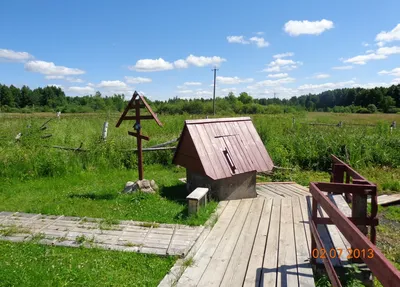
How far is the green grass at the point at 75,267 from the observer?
379cm

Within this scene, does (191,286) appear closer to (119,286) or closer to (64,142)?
(119,286)

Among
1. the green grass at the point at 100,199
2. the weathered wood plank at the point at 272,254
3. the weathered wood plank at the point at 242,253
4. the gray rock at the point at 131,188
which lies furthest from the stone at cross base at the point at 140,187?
the weathered wood plank at the point at 272,254

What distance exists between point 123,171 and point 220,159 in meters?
4.37

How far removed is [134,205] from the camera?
6.64 meters

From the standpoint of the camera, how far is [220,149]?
7.00 m

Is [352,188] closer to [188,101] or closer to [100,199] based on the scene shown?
[100,199]

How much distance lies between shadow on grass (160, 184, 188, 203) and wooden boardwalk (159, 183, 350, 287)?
1089 millimetres

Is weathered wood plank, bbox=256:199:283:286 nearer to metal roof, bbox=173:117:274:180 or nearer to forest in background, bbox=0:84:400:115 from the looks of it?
metal roof, bbox=173:117:274:180

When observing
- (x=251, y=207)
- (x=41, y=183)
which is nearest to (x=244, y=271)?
(x=251, y=207)

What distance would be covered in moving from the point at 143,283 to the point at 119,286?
28 cm

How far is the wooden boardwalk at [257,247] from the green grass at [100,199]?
682 millimetres

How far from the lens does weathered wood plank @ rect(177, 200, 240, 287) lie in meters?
3.74
